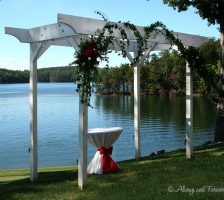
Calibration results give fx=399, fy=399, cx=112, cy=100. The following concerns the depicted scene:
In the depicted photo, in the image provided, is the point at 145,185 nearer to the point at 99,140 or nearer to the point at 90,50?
the point at 99,140

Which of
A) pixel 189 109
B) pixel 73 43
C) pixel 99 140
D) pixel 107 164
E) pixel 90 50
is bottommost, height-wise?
pixel 107 164

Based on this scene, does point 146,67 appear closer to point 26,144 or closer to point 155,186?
point 26,144

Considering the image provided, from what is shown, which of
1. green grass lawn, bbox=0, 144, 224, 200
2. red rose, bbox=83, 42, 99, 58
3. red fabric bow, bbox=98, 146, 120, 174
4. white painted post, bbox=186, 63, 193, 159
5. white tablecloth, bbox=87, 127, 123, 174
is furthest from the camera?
white painted post, bbox=186, 63, 193, 159

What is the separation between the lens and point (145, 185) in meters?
6.48

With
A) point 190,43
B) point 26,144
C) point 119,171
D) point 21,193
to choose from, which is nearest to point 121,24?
point 190,43

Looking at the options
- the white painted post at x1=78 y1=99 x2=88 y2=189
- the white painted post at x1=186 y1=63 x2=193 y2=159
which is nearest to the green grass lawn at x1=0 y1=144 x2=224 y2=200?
the white painted post at x1=78 y1=99 x2=88 y2=189

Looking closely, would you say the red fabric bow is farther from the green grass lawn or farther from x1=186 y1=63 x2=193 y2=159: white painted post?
x1=186 y1=63 x2=193 y2=159: white painted post

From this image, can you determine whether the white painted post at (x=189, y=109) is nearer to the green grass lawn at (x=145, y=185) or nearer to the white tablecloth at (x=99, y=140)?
the green grass lawn at (x=145, y=185)

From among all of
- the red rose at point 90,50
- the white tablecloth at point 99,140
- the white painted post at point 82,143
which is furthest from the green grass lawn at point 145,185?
the red rose at point 90,50

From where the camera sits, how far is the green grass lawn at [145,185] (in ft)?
19.3

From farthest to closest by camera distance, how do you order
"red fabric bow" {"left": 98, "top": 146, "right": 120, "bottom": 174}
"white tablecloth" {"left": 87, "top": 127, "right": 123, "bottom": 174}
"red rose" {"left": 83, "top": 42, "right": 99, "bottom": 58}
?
"white tablecloth" {"left": 87, "top": 127, "right": 123, "bottom": 174} → "red fabric bow" {"left": 98, "top": 146, "right": 120, "bottom": 174} → "red rose" {"left": 83, "top": 42, "right": 99, "bottom": 58}

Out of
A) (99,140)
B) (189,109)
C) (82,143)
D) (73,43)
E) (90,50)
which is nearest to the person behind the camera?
(90,50)

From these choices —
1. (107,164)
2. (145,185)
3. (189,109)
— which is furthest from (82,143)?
(189,109)

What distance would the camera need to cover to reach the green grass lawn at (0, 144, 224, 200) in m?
5.89
